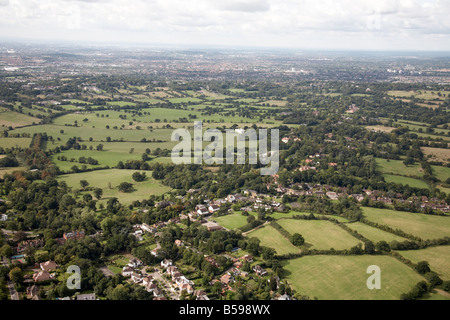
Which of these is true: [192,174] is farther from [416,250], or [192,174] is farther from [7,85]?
[7,85]

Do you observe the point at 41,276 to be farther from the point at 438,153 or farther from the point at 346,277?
the point at 438,153

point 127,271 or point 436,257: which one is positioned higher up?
point 127,271

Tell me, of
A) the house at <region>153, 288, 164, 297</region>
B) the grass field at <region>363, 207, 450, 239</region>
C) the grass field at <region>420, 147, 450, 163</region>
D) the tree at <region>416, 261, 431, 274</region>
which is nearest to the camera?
→ the house at <region>153, 288, 164, 297</region>

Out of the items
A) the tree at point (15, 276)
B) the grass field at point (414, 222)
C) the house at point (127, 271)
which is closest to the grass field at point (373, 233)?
the grass field at point (414, 222)

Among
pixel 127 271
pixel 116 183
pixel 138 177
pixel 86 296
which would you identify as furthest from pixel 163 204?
pixel 86 296

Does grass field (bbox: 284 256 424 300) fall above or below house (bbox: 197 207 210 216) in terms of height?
below

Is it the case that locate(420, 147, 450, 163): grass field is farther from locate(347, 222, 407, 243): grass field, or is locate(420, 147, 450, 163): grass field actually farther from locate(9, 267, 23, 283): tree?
locate(9, 267, 23, 283): tree

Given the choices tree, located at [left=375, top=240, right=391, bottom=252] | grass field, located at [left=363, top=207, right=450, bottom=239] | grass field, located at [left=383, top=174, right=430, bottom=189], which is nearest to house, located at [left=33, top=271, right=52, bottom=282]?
tree, located at [left=375, top=240, right=391, bottom=252]
